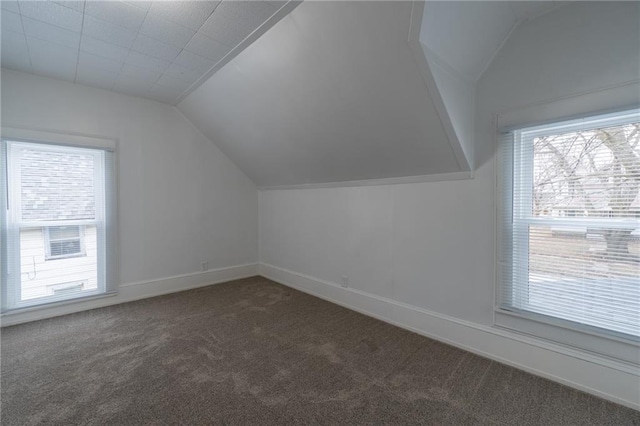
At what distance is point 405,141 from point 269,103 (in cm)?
143

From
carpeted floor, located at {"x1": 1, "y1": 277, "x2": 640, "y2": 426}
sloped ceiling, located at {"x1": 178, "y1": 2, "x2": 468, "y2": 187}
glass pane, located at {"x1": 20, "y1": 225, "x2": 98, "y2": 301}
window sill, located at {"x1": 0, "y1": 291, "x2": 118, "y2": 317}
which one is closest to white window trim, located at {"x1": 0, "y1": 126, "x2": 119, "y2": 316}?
window sill, located at {"x1": 0, "y1": 291, "x2": 118, "y2": 317}

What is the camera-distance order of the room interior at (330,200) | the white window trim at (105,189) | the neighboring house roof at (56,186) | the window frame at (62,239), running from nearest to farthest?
1. the room interior at (330,200)
2. the white window trim at (105,189)
3. the neighboring house roof at (56,186)
4. the window frame at (62,239)

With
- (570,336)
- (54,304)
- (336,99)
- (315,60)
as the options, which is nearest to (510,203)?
(570,336)

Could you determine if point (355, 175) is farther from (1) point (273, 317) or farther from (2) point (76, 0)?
(2) point (76, 0)

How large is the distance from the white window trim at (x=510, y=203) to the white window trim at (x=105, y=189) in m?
4.08

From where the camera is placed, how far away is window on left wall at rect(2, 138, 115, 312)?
2.88 meters

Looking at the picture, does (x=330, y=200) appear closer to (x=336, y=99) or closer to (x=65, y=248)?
(x=336, y=99)

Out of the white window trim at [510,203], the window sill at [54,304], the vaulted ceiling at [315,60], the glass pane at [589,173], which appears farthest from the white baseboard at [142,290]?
the glass pane at [589,173]

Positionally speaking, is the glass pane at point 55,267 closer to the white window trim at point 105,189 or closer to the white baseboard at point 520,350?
the white window trim at point 105,189

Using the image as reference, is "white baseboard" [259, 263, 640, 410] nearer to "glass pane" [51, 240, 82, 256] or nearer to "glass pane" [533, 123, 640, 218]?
"glass pane" [533, 123, 640, 218]

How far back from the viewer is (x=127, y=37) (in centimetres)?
233

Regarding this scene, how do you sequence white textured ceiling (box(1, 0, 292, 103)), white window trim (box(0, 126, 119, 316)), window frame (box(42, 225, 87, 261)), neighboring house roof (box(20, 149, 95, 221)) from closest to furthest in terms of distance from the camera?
white textured ceiling (box(1, 0, 292, 103)) → white window trim (box(0, 126, 119, 316)) → neighboring house roof (box(20, 149, 95, 221)) → window frame (box(42, 225, 87, 261))

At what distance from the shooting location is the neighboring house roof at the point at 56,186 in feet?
9.73

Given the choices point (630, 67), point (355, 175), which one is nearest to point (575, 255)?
point (630, 67)
